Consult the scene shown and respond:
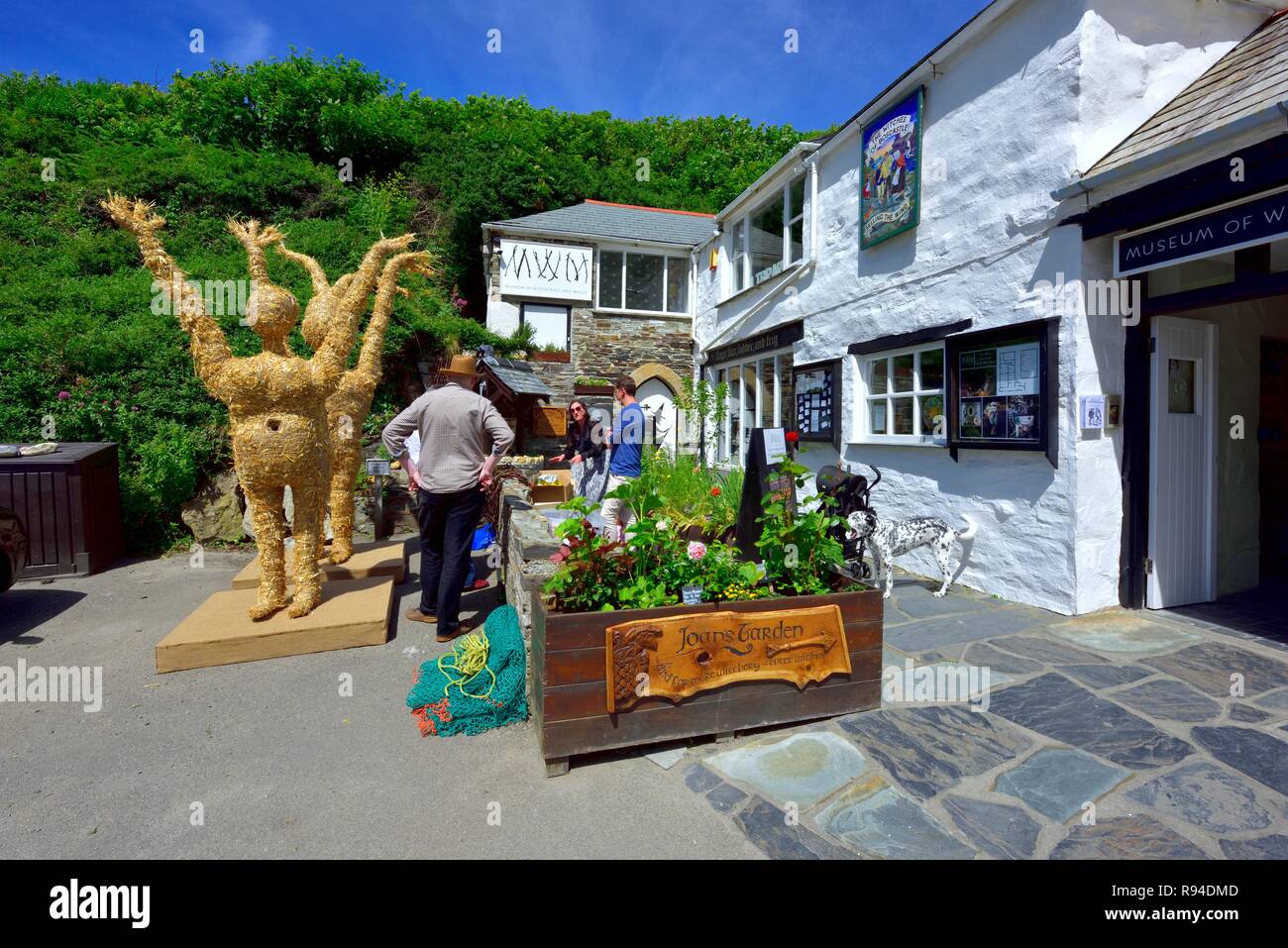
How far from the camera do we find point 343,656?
4.48 meters

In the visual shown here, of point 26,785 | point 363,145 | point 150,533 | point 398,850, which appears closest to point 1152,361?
point 398,850

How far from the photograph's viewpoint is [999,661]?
4.17 metres

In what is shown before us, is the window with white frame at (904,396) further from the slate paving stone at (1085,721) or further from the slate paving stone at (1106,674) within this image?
the slate paving stone at (1085,721)

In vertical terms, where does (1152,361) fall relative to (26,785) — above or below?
above

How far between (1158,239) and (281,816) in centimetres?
648

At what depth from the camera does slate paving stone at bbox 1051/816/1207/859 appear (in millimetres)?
2283

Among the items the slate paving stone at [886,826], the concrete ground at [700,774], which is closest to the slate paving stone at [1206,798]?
the concrete ground at [700,774]

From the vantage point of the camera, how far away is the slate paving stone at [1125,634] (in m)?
4.35

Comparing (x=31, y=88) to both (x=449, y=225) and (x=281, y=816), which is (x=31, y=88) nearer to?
(x=449, y=225)

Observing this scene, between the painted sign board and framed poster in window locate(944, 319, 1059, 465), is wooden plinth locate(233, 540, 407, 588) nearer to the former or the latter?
the painted sign board

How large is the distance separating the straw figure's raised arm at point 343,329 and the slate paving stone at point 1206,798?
5398 mm

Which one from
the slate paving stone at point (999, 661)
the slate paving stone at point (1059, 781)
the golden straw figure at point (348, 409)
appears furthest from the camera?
the golden straw figure at point (348, 409)

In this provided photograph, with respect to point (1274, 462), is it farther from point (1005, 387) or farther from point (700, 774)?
point (700, 774)

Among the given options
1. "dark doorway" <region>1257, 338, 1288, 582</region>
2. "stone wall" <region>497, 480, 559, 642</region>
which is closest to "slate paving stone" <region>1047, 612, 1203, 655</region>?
"dark doorway" <region>1257, 338, 1288, 582</region>
